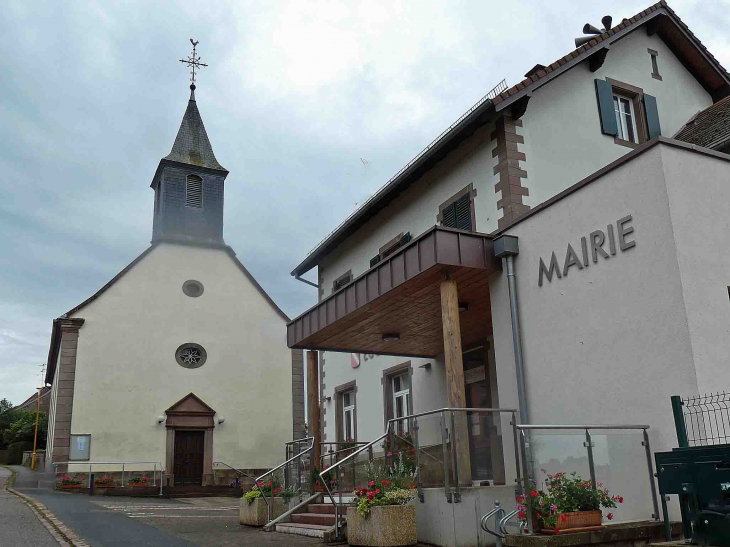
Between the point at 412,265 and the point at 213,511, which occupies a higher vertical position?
the point at 412,265

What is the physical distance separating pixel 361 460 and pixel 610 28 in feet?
33.2

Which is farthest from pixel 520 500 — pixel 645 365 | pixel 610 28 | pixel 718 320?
pixel 610 28

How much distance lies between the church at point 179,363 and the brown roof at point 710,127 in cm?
1925

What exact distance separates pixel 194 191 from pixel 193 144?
2740 mm

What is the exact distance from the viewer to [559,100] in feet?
44.9

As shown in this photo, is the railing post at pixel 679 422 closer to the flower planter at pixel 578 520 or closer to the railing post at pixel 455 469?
the flower planter at pixel 578 520

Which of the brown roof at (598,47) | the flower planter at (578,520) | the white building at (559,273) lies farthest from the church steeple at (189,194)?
the flower planter at (578,520)

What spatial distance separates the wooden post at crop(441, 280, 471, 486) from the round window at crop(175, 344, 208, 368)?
66.2 feet

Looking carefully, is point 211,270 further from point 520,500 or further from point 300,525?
point 520,500

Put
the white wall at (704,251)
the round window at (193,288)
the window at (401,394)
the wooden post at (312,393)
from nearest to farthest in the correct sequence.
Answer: the white wall at (704,251), the wooden post at (312,393), the window at (401,394), the round window at (193,288)

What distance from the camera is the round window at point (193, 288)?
29656 millimetres

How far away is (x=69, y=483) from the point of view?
24484 millimetres

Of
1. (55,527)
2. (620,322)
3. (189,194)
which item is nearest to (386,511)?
(620,322)

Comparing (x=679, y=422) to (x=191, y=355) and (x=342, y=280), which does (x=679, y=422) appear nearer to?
(x=342, y=280)
